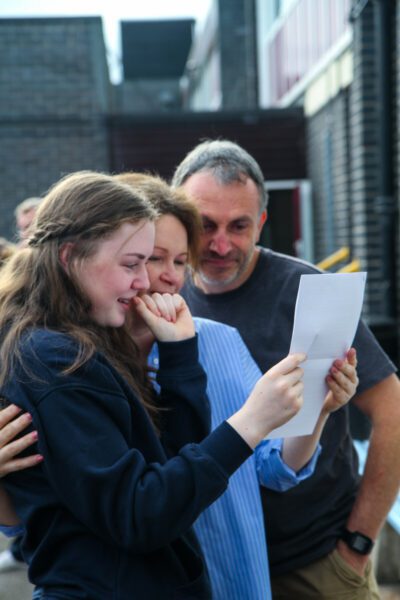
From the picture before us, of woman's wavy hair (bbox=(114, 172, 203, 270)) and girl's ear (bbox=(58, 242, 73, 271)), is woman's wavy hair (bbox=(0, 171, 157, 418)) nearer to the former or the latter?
girl's ear (bbox=(58, 242, 73, 271))

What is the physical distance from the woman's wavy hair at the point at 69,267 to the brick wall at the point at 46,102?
8.40 meters

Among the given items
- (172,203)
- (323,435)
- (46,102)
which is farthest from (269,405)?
(46,102)

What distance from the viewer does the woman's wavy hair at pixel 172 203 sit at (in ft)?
6.15

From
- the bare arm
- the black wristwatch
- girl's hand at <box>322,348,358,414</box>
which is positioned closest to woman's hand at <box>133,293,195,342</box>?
girl's hand at <box>322,348,358,414</box>

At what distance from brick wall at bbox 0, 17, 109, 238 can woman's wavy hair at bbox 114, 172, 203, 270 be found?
25.9 feet

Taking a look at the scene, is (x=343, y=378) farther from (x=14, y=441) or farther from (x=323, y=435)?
(x=14, y=441)

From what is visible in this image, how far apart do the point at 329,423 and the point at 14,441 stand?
116 centimetres

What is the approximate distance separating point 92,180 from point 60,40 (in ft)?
30.3

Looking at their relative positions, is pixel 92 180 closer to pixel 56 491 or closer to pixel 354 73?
pixel 56 491

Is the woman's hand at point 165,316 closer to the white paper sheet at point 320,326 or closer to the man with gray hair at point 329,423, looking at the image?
the white paper sheet at point 320,326

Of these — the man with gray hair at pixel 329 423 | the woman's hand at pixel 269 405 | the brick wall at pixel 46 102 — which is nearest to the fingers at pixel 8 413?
the woman's hand at pixel 269 405

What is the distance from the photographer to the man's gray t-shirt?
211cm

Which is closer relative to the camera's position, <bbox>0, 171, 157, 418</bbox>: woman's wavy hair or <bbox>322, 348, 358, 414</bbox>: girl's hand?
<bbox>0, 171, 157, 418</bbox>: woman's wavy hair

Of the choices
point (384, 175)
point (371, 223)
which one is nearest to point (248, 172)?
point (384, 175)
